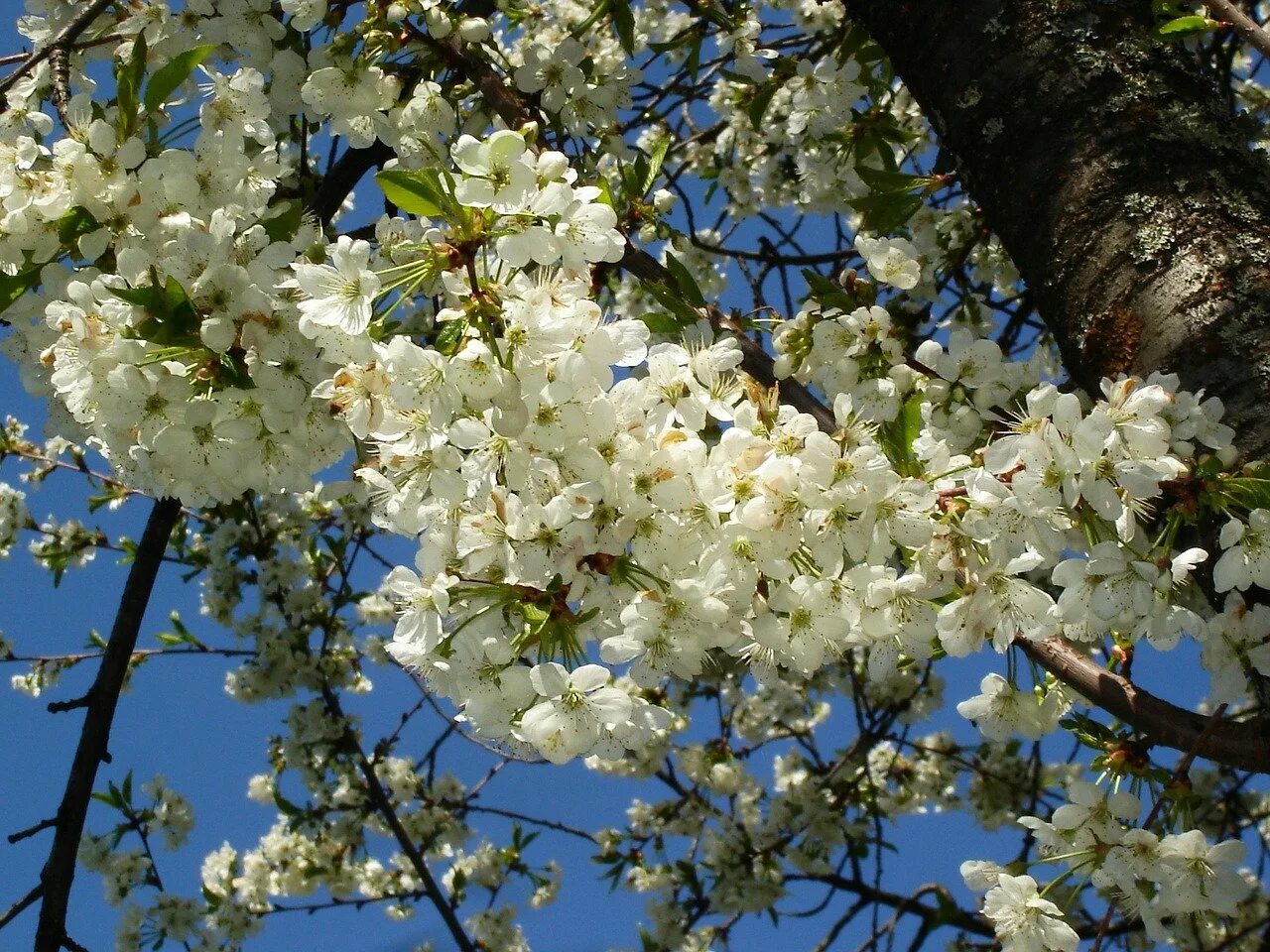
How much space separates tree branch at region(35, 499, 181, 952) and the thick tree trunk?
5.92 feet

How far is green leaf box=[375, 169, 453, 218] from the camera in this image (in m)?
1.20

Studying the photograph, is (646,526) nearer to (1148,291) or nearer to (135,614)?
(1148,291)

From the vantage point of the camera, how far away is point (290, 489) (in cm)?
155

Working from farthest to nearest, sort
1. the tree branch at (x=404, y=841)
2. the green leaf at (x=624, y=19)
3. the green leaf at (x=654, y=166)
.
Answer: the tree branch at (x=404, y=841)
the green leaf at (x=624, y=19)
the green leaf at (x=654, y=166)

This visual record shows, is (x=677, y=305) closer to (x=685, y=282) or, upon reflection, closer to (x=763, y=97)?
(x=685, y=282)

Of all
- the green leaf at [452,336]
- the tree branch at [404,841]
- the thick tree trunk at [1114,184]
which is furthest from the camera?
the tree branch at [404,841]

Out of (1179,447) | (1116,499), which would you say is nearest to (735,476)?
(1116,499)

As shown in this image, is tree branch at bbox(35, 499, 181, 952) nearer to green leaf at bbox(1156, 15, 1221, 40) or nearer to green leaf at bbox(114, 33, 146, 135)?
green leaf at bbox(114, 33, 146, 135)

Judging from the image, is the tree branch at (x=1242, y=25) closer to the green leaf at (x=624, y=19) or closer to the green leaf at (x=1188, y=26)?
the green leaf at (x=1188, y=26)

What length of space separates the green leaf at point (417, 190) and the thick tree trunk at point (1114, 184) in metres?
0.98

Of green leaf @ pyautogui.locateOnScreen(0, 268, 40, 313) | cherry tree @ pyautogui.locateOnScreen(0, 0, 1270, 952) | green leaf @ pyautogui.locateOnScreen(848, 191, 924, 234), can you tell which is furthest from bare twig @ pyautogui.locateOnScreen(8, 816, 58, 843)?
green leaf @ pyautogui.locateOnScreen(848, 191, 924, 234)

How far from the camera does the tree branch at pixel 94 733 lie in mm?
1973

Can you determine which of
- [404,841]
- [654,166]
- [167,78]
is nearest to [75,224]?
[167,78]

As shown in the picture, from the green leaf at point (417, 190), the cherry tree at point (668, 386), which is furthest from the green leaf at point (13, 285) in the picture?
the green leaf at point (417, 190)
